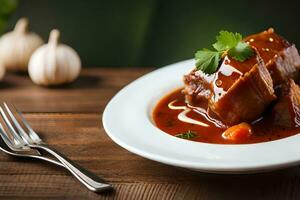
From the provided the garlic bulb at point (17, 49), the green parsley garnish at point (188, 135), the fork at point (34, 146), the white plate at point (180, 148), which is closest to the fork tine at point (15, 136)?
the fork at point (34, 146)

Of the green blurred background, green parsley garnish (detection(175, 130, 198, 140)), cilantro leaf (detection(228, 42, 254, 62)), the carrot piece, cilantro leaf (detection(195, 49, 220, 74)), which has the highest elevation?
cilantro leaf (detection(228, 42, 254, 62))

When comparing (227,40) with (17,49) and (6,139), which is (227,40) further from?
(17,49)

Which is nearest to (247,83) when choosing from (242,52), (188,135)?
(242,52)

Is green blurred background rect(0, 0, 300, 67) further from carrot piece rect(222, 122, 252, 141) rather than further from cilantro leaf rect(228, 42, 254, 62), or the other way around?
carrot piece rect(222, 122, 252, 141)

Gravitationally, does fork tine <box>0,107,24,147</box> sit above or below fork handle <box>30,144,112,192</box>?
below

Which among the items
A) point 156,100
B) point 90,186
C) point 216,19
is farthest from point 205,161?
point 216,19

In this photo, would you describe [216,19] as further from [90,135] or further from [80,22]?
[90,135]

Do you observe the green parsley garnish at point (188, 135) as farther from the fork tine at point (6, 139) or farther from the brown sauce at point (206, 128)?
the fork tine at point (6, 139)

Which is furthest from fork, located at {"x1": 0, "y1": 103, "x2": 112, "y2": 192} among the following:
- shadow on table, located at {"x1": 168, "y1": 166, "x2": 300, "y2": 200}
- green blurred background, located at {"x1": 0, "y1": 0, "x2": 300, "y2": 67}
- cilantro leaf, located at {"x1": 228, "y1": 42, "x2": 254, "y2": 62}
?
green blurred background, located at {"x1": 0, "y1": 0, "x2": 300, "y2": 67}

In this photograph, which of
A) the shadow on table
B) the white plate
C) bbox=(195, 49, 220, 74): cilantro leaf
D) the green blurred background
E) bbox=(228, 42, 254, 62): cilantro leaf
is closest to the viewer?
the white plate
